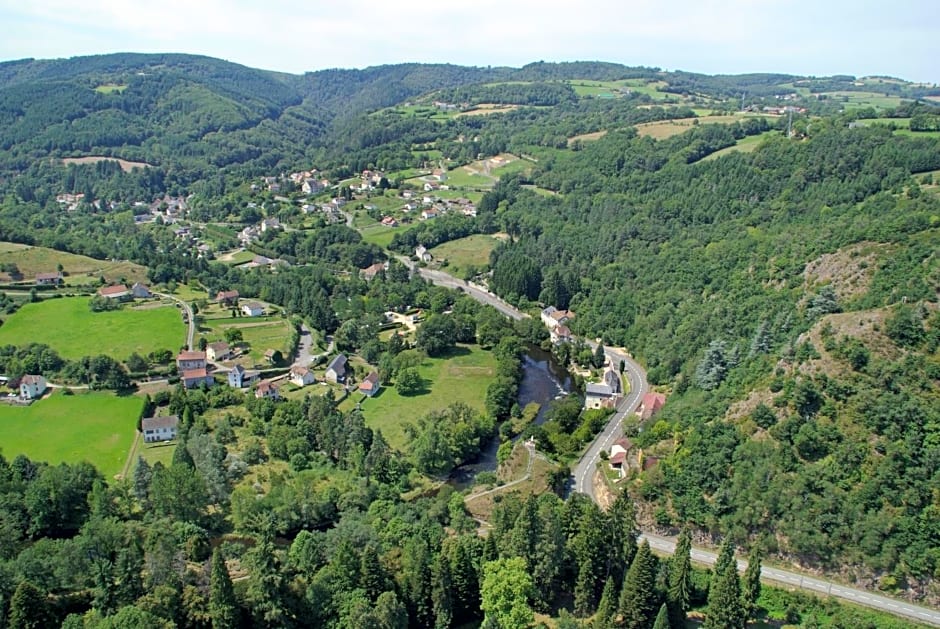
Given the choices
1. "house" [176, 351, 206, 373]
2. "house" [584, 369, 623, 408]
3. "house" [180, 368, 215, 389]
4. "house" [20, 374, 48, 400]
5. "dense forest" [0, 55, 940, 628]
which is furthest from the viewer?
"house" [176, 351, 206, 373]

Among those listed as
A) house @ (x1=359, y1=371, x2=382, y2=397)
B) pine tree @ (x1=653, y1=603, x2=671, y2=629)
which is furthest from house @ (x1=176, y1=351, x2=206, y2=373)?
pine tree @ (x1=653, y1=603, x2=671, y2=629)

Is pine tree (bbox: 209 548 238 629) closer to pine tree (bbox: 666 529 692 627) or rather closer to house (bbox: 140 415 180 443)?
pine tree (bbox: 666 529 692 627)

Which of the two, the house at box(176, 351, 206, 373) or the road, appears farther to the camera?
the road

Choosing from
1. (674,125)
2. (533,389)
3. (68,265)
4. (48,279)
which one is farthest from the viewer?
(674,125)

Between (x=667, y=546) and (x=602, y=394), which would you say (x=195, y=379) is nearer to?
(x=602, y=394)

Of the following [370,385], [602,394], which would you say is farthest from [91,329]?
[602,394]

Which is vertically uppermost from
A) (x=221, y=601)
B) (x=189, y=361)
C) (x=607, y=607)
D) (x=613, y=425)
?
(x=221, y=601)

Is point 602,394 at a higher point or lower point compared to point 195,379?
lower
